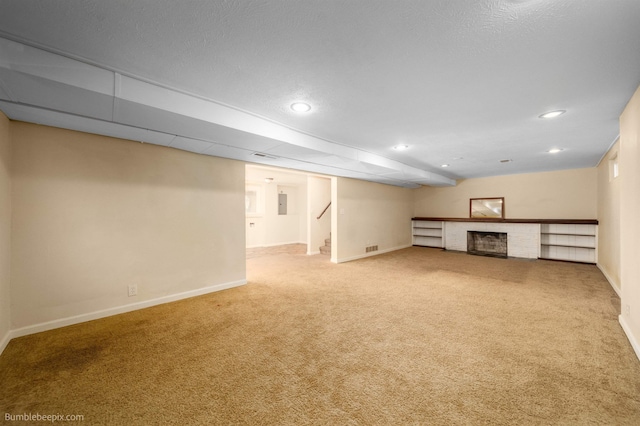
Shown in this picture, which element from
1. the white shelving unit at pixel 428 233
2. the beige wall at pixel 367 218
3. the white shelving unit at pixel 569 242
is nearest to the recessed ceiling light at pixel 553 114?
the beige wall at pixel 367 218

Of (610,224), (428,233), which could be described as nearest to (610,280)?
(610,224)

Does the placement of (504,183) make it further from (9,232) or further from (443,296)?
(9,232)

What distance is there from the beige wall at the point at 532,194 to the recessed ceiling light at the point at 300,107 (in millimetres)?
7167

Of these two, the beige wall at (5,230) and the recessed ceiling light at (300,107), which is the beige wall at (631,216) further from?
the beige wall at (5,230)

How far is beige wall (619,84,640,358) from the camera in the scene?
7.07 ft

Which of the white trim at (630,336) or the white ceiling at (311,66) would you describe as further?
the white trim at (630,336)

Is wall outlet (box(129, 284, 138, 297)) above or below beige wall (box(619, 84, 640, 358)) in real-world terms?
below

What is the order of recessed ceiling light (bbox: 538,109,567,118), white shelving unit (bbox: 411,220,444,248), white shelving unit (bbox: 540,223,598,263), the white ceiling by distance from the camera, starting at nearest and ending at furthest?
the white ceiling
recessed ceiling light (bbox: 538,109,567,118)
white shelving unit (bbox: 540,223,598,263)
white shelving unit (bbox: 411,220,444,248)

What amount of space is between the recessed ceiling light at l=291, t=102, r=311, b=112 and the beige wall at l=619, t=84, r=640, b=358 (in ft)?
9.52

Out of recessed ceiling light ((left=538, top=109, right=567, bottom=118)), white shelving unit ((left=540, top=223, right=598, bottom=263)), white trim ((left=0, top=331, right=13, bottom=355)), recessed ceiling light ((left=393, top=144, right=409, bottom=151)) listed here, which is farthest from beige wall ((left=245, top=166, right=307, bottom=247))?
white shelving unit ((left=540, top=223, right=598, bottom=263))

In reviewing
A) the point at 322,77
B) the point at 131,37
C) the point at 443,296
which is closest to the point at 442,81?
the point at 322,77

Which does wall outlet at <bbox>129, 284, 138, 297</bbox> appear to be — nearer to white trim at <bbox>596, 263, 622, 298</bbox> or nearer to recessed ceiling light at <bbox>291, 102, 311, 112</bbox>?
recessed ceiling light at <bbox>291, 102, 311, 112</bbox>

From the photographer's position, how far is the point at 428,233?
28.2ft

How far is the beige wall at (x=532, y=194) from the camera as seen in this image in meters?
6.11
